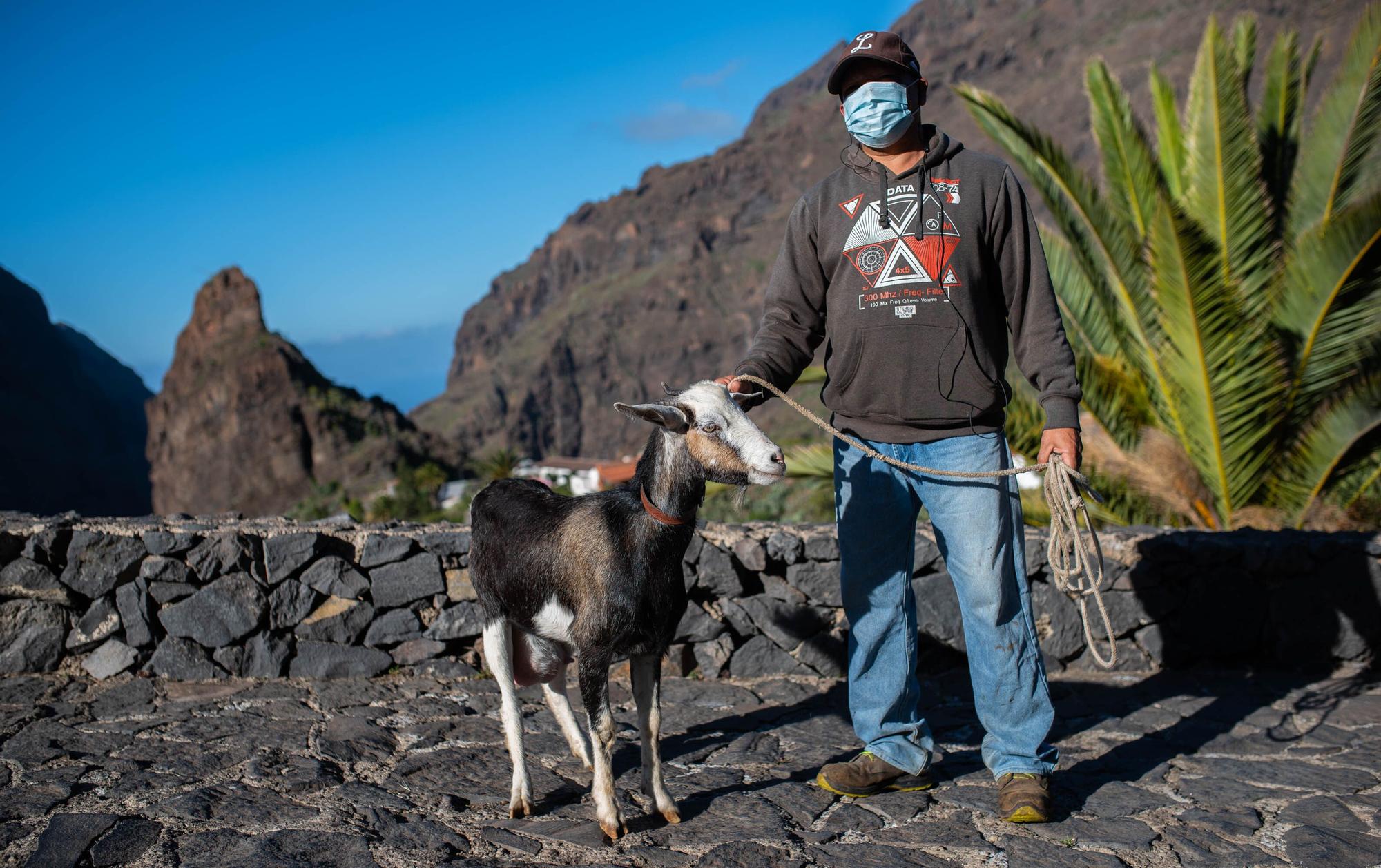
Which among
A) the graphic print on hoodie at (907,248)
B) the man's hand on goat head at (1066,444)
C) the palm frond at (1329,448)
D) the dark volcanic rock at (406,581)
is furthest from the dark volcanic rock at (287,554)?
the palm frond at (1329,448)

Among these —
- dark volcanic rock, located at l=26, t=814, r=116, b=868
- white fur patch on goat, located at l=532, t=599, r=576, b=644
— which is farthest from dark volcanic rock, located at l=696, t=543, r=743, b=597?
dark volcanic rock, located at l=26, t=814, r=116, b=868

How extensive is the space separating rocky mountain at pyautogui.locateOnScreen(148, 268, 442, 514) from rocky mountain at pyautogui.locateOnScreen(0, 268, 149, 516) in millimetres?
6590

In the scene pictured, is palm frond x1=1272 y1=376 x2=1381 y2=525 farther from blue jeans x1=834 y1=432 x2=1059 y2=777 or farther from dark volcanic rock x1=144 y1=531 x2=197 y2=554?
dark volcanic rock x1=144 y1=531 x2=197 y2=554

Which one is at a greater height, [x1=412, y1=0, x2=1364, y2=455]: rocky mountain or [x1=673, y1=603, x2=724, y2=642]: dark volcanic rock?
[x1=412, y1=0, x2=1364, y2=455]: rocky mountain

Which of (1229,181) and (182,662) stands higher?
(1229,181)

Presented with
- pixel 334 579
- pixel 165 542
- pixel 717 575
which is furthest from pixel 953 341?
pixel 165 542

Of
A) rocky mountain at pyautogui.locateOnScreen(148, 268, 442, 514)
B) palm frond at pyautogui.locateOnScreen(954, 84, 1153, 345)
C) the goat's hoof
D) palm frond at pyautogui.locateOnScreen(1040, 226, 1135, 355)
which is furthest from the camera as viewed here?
rocky mountain at pyautogui.locateOnScreen(148, 268, 442, 514)

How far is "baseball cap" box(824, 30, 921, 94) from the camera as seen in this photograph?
3682 millimetres

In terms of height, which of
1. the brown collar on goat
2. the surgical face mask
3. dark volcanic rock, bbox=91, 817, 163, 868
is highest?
the surgical face mask

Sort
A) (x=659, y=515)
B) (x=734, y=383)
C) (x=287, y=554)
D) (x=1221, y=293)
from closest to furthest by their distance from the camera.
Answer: (x=659, y=515), (x=734, y=383), (x=287, y=554), (x=1221, y=293)

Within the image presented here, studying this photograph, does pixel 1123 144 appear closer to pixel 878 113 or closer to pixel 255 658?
pixel 878 113

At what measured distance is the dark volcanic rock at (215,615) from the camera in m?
5.81

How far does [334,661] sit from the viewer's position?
5.89 metres

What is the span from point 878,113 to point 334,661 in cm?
442
